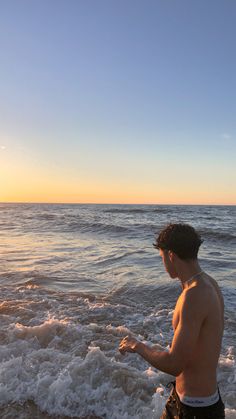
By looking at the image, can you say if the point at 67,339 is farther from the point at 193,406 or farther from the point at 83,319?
the point at 193,406

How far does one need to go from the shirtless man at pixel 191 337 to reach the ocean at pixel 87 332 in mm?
1995

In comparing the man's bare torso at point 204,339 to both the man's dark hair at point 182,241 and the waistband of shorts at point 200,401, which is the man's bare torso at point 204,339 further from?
the man's dark hair at point 182,241

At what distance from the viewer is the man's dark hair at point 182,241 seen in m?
2.59

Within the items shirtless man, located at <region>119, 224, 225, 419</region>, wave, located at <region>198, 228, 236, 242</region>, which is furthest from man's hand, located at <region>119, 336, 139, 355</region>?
wave, located at <region>198, 228, 236, 242</region>

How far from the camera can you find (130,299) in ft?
30.8

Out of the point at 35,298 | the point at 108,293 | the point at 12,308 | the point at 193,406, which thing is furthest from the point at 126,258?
the point at 193,406

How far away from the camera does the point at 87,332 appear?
6.86 m

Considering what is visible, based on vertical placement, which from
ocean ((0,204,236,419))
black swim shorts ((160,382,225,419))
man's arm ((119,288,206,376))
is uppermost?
man's arm ((119,288,206,376))

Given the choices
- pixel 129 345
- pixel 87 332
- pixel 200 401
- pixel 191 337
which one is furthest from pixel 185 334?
pixel 87 332

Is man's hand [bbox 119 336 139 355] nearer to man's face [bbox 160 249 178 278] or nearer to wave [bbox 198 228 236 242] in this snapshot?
man's face [bbox 160 249 178 278]

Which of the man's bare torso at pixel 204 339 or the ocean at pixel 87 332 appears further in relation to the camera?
the ocean at pixel 87 332

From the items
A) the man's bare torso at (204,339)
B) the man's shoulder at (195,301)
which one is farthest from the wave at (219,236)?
the man's shoulder at (195,301)

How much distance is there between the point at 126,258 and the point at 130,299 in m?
5.59

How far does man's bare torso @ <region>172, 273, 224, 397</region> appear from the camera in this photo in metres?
2.44
